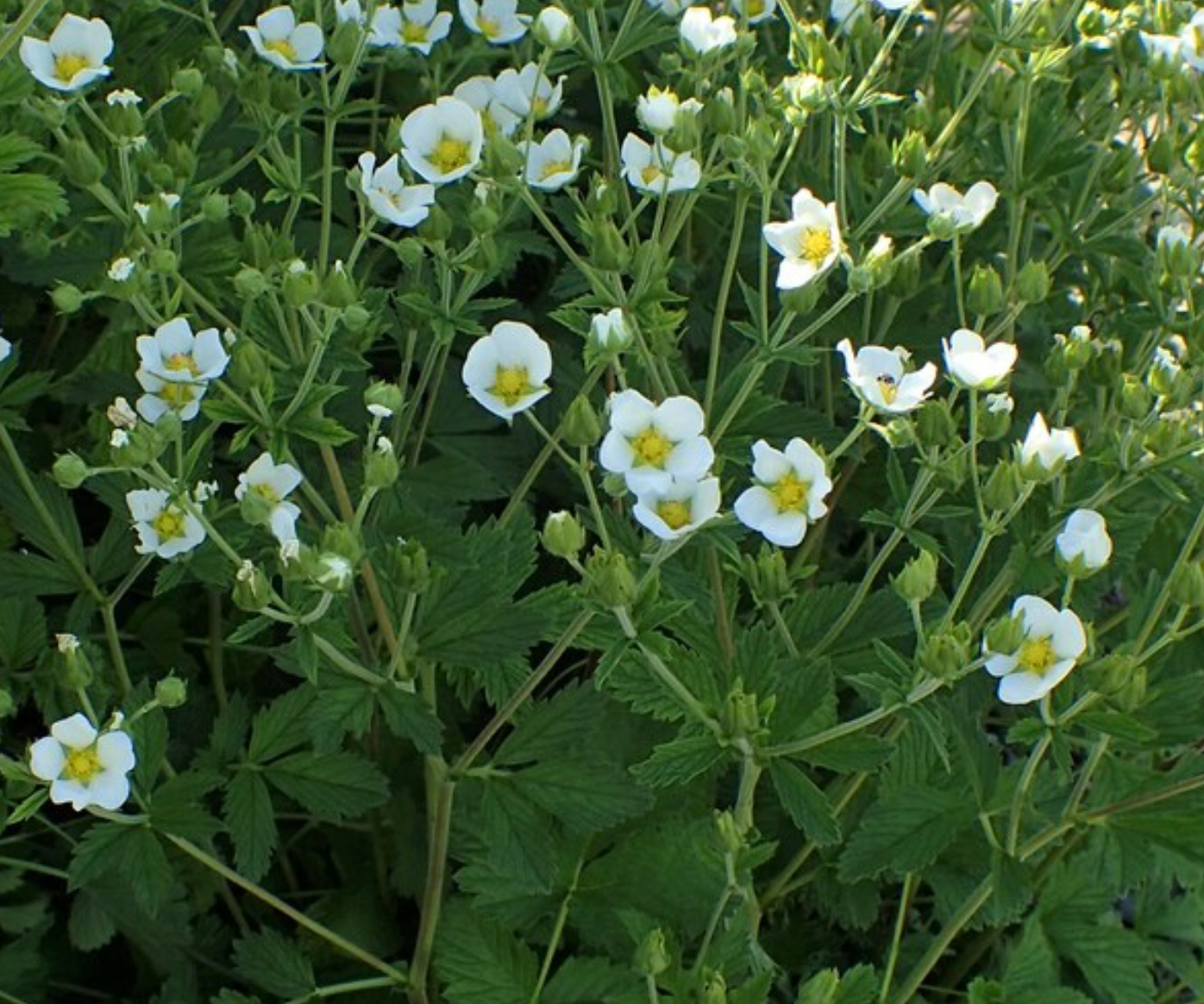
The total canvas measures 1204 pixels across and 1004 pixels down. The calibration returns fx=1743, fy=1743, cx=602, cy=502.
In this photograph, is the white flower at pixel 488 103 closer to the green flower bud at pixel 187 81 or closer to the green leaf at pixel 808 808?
the green flower bud at pixel 187 81

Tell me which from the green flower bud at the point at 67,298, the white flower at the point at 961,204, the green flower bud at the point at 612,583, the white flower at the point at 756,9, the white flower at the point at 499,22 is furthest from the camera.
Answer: the white flower at the point at 499,22

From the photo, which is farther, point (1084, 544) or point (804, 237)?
point (804, 237)

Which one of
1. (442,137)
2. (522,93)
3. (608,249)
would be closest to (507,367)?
(608,249)

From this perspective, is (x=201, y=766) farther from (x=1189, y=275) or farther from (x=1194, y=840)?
(x=1189, y=275)

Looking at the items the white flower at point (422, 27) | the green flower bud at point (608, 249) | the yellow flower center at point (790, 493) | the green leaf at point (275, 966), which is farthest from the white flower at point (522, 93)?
the green leaf at point (275, 966)

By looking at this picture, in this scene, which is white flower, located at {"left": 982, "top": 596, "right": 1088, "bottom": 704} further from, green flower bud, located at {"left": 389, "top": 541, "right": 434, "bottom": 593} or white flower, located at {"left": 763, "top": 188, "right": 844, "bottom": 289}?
green flower bud, located at {"left": 389, "top": 541, "right": 434, "bottom": 593}

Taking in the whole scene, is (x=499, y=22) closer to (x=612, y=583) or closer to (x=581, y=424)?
(x=581, y=424)

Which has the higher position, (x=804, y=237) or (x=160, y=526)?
(x=804, y=237)
